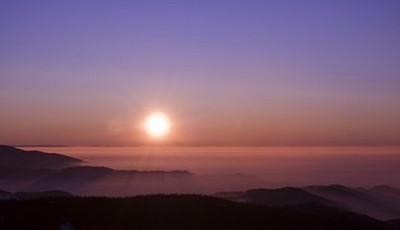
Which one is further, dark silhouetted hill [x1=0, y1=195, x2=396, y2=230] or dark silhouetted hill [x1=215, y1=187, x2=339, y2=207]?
dark silhouetted hill [x1=215, y1=187, x2=339, y2=207]

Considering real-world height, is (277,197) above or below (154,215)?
above

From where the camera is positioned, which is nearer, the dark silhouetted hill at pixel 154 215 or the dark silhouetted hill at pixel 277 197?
the dark silhouetted hill at pixel 154 215

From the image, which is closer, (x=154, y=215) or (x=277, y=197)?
(x=154, y=215)

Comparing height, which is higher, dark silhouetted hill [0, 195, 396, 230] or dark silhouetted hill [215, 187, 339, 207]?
dark silhouetted hill [215, 187, 339, 207]

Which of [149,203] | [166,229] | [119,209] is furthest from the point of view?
[149,203]

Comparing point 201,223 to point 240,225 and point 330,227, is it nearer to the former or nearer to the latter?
point 240,225

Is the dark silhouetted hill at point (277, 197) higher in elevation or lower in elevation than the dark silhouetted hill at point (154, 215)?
higher

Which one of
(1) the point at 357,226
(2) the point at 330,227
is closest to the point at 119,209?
(2) the point at 330,227

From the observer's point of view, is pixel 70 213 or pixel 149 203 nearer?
pixel 70 213
